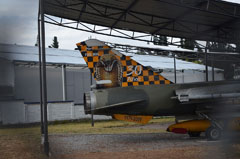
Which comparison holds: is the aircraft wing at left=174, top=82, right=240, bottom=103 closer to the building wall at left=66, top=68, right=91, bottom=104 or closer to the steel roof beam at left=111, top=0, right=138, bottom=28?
the steel roof beam at left=111, top=0, right=138, bottom=28

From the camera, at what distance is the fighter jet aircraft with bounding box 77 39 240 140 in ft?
32.7

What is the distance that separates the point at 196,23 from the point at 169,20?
152cm

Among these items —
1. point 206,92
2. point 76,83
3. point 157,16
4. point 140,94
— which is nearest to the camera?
point 206,92

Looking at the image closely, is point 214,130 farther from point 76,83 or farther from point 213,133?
point 76,83

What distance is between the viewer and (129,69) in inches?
414

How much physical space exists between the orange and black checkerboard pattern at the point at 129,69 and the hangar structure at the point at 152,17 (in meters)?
1.84

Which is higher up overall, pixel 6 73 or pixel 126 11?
pixel 126 11

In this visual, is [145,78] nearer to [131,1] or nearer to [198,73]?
[131,1]

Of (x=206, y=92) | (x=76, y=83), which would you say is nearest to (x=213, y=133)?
(x=206, y=92)

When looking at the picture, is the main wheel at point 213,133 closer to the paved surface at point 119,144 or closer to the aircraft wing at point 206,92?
the paved surface at point 119,144

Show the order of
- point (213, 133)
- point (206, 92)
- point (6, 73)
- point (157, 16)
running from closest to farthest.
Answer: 1. point (6, 73)
2. point (206, 92)
3. point (213, 133)
4. point (157, 16)

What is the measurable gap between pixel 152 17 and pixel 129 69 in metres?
3.40

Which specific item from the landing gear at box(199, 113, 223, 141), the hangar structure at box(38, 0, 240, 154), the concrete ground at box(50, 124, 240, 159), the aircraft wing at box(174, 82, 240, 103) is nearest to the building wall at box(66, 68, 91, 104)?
the hangar structure at box(38, 0, 240, 154)

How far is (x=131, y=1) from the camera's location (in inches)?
431
